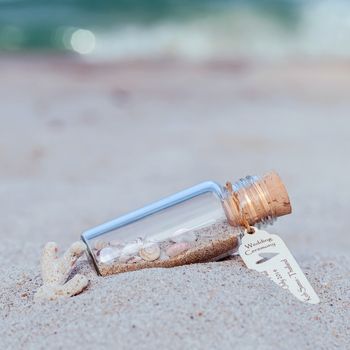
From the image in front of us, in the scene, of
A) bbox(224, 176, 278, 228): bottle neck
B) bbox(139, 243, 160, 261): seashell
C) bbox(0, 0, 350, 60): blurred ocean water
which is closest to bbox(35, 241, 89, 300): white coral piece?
bbox(139, 243, 160, 261): seashell

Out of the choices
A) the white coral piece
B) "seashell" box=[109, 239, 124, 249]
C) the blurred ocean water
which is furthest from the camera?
the blurred ocean water

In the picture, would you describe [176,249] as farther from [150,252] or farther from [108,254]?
[108,254]

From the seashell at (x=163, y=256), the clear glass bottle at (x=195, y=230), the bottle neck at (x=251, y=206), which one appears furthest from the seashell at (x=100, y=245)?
the bottle neck at (x=251, y=206)

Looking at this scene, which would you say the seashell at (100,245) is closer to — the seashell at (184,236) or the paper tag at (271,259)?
the seashell at (184,236)

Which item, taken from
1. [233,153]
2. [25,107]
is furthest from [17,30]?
[233,153]

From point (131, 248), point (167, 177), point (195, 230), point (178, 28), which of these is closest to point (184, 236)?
point (195, 230)

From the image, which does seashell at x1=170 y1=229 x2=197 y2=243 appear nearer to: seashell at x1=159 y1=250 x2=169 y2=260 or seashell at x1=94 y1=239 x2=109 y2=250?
seashell at x1=159 y1=250 x2=169 y2=260
